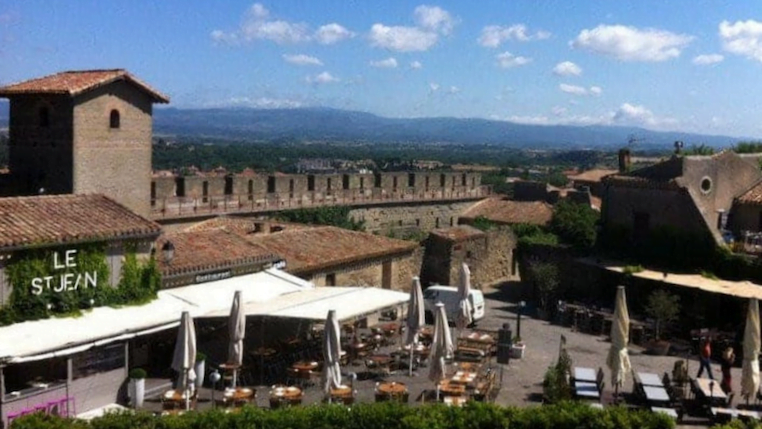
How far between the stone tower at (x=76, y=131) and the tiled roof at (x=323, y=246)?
15.0 ft

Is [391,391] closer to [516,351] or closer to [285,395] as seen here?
[285,395]

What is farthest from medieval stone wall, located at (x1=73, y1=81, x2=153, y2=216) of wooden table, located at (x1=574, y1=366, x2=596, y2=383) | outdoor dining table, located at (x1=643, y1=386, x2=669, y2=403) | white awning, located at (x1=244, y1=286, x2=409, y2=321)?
outdoor dining table, located at (x1=643, y1=386, x2=669, y2=403)

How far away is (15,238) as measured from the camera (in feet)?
51.9

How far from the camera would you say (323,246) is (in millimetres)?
26266

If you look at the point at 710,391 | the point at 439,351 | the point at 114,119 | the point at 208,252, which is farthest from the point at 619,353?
the point at 114,119

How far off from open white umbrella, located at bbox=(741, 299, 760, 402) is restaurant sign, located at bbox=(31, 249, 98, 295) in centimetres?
1351

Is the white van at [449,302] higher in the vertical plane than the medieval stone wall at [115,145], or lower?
lower

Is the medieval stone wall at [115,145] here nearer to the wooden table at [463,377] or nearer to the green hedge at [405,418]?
the green hedge at [405,418]

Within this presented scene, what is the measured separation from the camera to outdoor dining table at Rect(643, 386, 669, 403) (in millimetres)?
16406

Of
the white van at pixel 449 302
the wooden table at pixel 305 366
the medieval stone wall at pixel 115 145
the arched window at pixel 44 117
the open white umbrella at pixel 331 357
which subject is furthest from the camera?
the white van at pixel 449 302

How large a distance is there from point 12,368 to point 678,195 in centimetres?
2060

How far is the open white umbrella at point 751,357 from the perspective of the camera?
16.7 meters

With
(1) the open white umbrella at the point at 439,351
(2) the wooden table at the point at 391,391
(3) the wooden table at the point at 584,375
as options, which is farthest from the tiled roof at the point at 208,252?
(3) the wooden table at the point at 584,375

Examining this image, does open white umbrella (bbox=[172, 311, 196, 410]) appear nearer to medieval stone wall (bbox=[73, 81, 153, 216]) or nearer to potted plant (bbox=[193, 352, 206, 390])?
potted plant (bbox=[193, 352, 206, 390])
